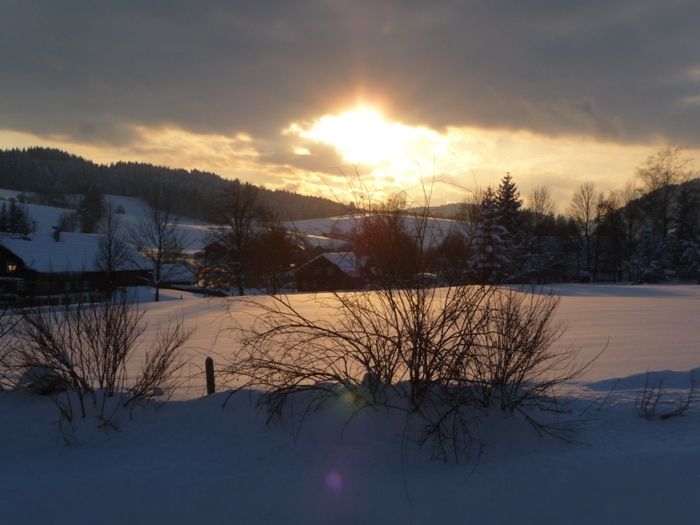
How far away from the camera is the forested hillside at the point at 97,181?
12381 centimetres

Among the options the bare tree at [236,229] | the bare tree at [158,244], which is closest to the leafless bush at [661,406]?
the bare tree at [236,229]

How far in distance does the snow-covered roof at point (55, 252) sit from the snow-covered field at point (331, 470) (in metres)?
38.2

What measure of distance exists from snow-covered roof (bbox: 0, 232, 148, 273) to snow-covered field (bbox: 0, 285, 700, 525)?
3816 cm

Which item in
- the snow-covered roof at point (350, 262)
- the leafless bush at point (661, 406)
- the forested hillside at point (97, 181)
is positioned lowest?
the leafless bush at point (661, 406)

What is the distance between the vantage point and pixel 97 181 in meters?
135

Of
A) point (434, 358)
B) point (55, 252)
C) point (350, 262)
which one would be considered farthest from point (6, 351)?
point (55, 252)

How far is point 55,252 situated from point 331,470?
5249 cm

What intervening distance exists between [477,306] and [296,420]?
222cm

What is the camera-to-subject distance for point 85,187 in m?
129

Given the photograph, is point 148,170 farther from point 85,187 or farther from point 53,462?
point 53,462

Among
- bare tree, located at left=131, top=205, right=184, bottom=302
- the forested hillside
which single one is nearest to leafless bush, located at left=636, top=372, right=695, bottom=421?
bare tree, located at left=131, top=205, right=184, bottom=302

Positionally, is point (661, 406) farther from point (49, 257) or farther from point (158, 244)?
point (49, 257)

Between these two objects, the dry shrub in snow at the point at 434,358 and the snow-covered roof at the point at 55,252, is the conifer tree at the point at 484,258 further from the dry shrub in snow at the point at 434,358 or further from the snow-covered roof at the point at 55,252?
the snow-covered roof at the point at 55,252

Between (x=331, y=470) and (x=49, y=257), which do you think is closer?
(x=331, y=470)
